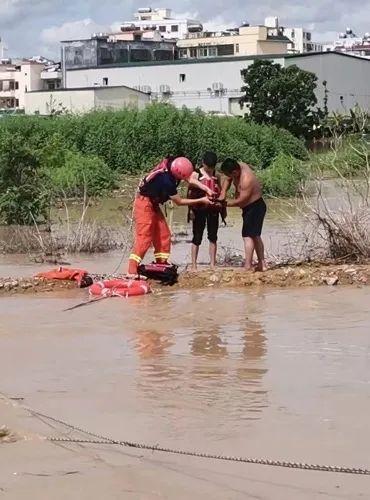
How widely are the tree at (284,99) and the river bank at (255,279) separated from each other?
40.7 m

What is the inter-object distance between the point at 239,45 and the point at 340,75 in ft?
89.8

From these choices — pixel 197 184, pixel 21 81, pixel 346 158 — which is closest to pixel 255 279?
→ pixel 197 184

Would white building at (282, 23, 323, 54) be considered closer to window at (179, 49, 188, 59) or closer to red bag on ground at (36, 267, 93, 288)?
→ window at (179, 49, 188, 59)

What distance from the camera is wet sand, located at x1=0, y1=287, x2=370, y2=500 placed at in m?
4.51

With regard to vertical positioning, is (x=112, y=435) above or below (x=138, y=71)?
below

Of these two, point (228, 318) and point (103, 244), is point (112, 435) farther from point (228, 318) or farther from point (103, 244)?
point (103, 244)

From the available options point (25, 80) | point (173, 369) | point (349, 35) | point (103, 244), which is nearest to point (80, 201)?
point (103, 244)

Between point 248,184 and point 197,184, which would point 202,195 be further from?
point 248,184

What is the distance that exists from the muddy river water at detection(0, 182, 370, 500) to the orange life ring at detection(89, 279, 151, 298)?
7.2 inches

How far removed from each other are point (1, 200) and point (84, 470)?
13.6 m

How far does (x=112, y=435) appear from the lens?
521 cm

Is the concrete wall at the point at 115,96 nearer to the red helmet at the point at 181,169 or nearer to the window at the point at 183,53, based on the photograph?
the window at the point at 183,53

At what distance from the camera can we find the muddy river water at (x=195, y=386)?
4.50 metres

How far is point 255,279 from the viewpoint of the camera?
1052cm
